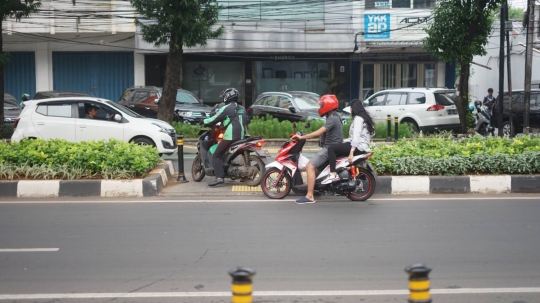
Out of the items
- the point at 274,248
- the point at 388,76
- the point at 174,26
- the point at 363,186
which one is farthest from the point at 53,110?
the point at 388,76

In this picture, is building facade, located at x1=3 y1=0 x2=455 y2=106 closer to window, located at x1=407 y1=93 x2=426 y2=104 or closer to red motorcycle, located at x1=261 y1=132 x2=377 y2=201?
window, located at x1=407 y1=93 x2=426 y2=104

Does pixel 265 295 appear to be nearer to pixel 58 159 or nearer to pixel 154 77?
pixel 58 159

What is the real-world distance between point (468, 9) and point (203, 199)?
12957 mm

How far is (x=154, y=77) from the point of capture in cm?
3144

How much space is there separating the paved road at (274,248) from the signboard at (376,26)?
803 inches

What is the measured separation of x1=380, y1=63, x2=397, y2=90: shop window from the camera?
32156 mm

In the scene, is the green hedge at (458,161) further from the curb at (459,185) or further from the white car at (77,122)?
the white car at (77,122)

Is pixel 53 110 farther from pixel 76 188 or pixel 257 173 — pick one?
pixel 257 173

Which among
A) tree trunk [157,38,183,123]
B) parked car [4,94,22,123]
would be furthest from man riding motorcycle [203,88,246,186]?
parked car [4,94,22,123]

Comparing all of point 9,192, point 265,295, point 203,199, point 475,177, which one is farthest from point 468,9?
point 265,295

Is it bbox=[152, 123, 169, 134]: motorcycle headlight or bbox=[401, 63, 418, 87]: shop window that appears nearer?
bbox=[152, 123, 169, 134]: motorcycle headlight

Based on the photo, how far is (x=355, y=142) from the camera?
9.88 metres

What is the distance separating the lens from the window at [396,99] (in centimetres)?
2127

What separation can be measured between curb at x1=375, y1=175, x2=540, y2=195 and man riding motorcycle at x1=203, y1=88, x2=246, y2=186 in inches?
93.4
